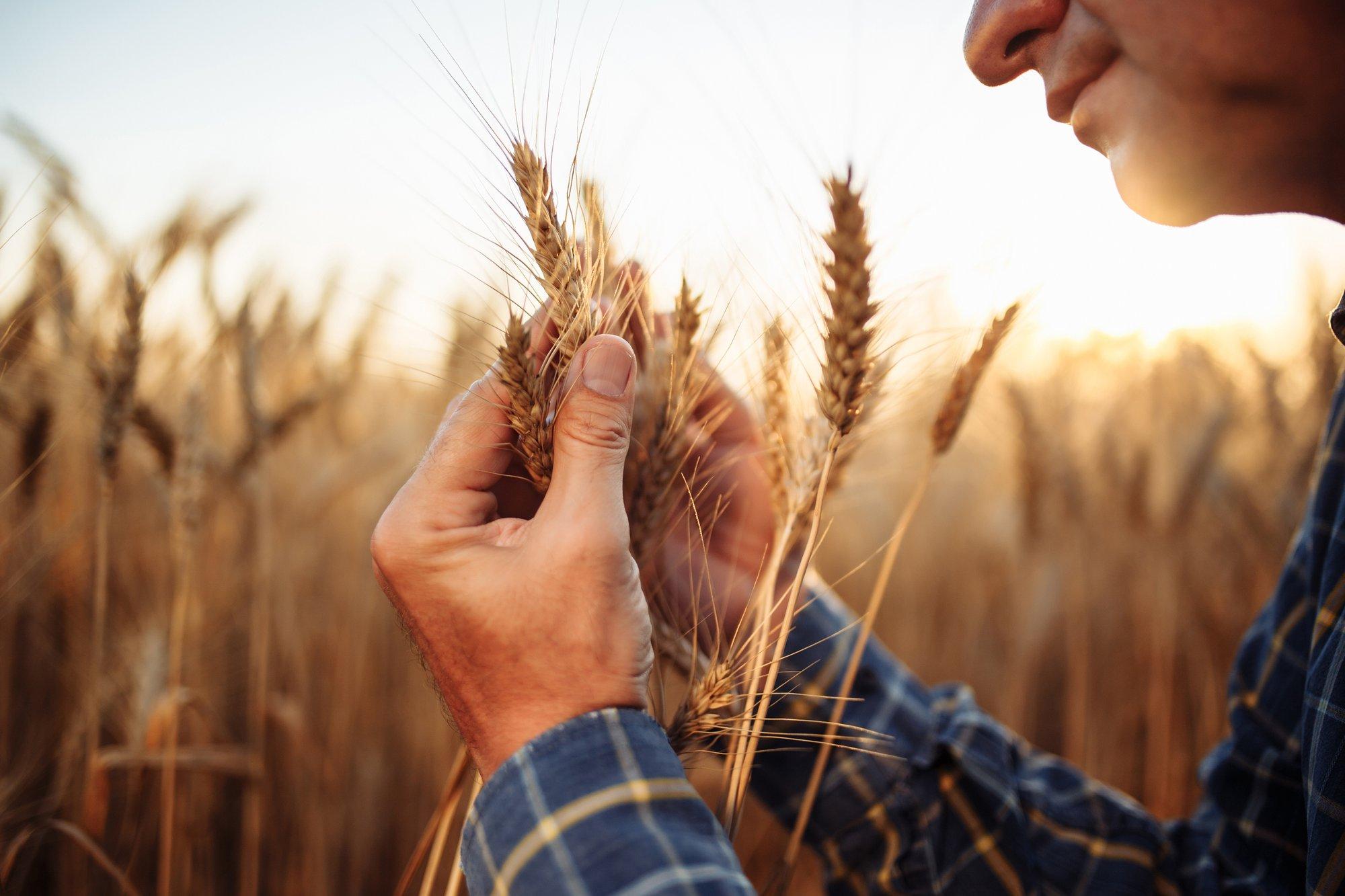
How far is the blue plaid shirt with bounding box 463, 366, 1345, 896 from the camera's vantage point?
3.15ft

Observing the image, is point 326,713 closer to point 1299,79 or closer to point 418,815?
point 418,815

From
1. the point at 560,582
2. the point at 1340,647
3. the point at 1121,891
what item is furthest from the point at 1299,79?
the point at 1121,891

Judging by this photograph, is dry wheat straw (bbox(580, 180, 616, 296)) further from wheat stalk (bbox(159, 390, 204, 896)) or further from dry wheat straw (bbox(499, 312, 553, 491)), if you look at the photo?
wheat stalk (bbox(159, 390, 204, 896))

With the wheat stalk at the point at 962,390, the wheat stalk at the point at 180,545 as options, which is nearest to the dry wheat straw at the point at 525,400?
the wheat stalk at the point at 962,390

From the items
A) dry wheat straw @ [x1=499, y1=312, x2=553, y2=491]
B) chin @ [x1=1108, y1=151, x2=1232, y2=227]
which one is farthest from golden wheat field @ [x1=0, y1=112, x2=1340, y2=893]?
chin @ [x1=1108, y1=151, x2=1232, y2=227]

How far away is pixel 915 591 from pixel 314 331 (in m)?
2.23

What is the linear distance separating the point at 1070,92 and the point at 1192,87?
0.44 feet

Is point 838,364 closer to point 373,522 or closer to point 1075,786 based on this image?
point 1075,786

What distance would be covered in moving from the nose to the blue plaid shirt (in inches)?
28.0

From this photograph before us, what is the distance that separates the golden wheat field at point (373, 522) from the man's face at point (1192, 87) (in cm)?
26

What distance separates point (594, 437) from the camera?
0.67 m

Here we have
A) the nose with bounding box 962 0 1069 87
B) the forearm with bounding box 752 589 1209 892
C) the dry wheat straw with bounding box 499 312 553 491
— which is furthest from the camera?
the forearm with bounding box 752 589 1209 892

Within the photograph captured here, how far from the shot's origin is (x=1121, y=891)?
1036mm

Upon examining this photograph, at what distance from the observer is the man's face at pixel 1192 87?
716 mm
